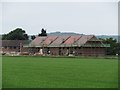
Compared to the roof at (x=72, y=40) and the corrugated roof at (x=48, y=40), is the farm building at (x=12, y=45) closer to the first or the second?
the corrugated roof at (x=48, y=40)

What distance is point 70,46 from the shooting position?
258 feet

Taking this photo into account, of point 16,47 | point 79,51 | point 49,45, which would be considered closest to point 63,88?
point 79,51

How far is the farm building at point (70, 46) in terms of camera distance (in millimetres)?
75875

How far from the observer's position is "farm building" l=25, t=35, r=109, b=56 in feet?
249

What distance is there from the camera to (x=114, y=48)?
78.4 meters

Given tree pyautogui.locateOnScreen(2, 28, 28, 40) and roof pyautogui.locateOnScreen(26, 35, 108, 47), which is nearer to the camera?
roof pyautogui.locateOnScreen(26, 35, 108, 47)

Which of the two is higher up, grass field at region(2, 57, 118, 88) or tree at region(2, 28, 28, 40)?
tree at region(2, 28, 28, 40)

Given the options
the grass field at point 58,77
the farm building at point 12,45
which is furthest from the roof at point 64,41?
the grass field at point 58,77

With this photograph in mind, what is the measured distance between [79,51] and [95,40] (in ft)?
14.6

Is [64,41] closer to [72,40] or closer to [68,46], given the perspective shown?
[72,40]

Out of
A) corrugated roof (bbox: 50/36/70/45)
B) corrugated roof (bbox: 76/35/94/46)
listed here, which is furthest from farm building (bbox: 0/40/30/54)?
corrugated roof (bbox: 76/35/94/46)

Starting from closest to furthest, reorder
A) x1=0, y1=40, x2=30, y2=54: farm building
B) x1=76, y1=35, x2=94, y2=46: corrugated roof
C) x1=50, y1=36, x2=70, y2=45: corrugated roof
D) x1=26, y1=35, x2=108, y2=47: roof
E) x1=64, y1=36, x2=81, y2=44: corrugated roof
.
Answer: x1=76, y1=35, x2=94, y2=46: corrugated roof
x1=26, y1=35, x2=108, y2=47: roof
x1=64, y1=36, x2=81, y2=44: corrugated roof
x1=50, y1=36, x2=70, y2=45: corrugated roof
x1=0, y1=40, x2=30, y2=54: farm building

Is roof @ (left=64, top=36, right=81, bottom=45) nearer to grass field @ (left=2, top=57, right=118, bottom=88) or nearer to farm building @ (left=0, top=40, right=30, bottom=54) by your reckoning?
farm building @ (left=0, top=40, right=30, bottom=54)

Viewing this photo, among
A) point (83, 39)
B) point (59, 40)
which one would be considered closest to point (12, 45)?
point (59, 40)
